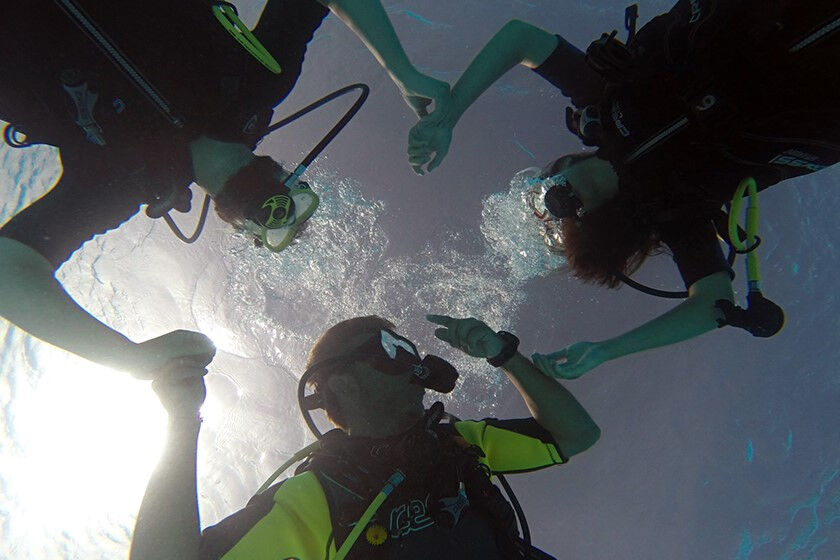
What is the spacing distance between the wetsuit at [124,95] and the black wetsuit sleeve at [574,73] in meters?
1.77

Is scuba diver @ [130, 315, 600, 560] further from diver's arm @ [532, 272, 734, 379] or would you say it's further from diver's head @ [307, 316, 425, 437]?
diver's arm @ [532, 272, 734, 379]

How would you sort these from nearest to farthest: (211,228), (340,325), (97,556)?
1. (340,325)
2. (211,228)
3. (97,556)

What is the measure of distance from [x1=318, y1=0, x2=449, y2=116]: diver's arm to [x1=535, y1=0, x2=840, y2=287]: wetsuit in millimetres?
1221

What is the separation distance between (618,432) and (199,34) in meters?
18.9

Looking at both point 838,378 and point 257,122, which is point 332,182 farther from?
point 838,378

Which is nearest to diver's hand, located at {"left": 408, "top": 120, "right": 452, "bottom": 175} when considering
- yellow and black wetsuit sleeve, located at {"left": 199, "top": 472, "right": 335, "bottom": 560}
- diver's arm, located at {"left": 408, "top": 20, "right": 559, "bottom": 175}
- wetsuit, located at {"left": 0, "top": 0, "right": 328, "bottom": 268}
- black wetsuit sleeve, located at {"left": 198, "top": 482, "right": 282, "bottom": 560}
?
diver's arm, located at {"left": 408, "top": 20, "right": 559, "bottom": 175}

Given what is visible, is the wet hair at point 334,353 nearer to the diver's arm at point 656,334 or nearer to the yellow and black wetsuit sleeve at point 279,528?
the yellow and black wetsuit sleeve at point 279,528

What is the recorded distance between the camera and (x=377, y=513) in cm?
252

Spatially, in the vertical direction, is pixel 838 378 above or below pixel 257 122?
above

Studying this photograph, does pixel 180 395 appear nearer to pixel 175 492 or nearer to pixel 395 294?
pixel 175 492

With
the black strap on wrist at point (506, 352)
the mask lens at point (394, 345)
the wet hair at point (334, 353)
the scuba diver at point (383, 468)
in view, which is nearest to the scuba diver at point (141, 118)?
the scuba diver at point (383, 468)

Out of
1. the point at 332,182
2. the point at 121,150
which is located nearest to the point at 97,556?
the point at 332,182

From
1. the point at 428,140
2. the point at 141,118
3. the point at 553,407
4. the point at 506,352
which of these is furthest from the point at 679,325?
the point at 141,118

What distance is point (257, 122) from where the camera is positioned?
306 cm
